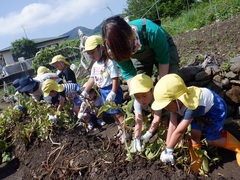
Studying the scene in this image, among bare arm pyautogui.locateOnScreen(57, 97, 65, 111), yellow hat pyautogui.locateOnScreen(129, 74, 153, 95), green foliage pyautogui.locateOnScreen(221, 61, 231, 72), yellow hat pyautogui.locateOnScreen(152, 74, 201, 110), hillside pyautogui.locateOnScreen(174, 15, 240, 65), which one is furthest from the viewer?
bare arm pyautogui.locateOnScreen(57, 97, 65, 111)

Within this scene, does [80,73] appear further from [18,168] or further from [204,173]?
[204,173]

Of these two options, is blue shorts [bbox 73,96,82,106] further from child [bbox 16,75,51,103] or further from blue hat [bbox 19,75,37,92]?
blue hat [bbox 19,75,37,92]

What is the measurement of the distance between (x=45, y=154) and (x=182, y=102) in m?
1.98

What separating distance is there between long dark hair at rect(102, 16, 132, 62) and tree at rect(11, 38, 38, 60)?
33.5 metres

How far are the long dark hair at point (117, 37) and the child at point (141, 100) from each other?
296mm

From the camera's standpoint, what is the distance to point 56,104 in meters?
4.23

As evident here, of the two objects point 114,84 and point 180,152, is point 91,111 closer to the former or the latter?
point 114,84

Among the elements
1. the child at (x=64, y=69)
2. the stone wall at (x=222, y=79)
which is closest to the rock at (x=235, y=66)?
the stone wall at (x=222, y=79)

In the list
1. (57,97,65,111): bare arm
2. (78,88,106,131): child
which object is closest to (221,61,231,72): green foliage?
(78,88,106,131): child

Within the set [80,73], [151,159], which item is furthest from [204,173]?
[80,73]

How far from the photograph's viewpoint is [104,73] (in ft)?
11.3

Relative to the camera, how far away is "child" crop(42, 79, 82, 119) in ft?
12.5

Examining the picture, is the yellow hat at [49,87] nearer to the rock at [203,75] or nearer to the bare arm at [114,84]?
the bare arm at [114,84]

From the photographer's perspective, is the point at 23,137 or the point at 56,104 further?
the point at 56,104
